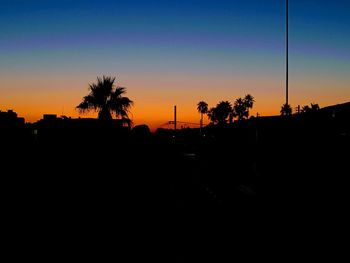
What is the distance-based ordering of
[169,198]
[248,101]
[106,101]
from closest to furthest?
1. [169,198]
2. [106,101]
3. [248,101]

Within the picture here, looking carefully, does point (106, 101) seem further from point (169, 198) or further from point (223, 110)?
point (223, 110)

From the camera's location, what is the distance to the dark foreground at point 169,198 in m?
6.00

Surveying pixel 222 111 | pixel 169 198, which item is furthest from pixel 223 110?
pixel 169 198

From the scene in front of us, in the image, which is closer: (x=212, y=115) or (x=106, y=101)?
(x=106, y=101)

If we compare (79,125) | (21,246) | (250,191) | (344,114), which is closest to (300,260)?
(21,246)

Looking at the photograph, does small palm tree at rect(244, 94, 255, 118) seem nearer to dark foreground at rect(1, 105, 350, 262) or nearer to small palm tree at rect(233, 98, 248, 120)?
small palm tree at rect(233, 98, 248, 120)

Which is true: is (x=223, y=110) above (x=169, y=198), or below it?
above

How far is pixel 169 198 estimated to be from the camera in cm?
1021

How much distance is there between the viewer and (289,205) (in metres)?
9.02

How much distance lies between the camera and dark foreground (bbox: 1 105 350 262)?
6000 mm

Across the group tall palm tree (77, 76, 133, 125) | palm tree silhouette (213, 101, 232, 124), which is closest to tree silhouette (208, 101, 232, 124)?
palm tree silhouette (213, 101, 232, 124)

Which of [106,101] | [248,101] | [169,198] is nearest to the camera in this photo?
[169,198]

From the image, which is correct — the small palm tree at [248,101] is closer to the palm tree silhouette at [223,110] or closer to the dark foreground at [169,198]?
the palm tree silhouette at [223,110]

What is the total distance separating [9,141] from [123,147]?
502 cm
